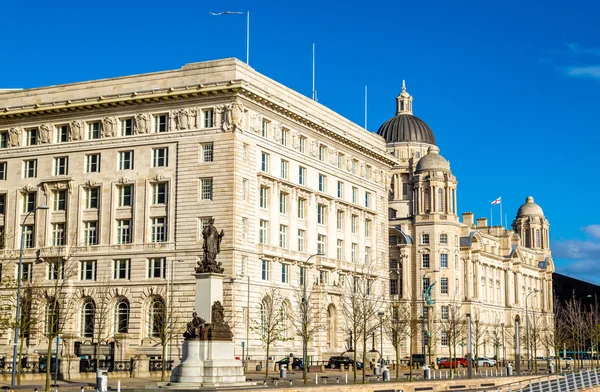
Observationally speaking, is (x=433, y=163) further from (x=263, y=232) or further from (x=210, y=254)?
(x=210, y=254)

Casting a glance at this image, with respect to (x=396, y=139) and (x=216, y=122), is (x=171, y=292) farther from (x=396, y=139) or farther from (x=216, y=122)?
(x=396, y=139)

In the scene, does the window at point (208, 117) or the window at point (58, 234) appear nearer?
the window at point (208, 117)

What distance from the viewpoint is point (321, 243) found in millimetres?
105000

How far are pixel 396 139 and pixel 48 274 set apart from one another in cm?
10025

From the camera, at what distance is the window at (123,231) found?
9296 cm

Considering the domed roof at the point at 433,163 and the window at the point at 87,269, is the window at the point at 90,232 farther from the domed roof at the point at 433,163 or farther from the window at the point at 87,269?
the domed roof at the point at 433,163

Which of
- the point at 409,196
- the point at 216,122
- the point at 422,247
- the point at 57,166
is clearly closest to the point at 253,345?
the point at 216,122

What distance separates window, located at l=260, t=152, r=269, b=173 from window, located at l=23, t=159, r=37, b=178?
77.7ft

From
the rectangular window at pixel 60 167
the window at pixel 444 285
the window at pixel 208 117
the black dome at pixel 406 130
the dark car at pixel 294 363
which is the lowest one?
the dark car at pixel 294 363

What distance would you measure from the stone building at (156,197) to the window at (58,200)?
14cm

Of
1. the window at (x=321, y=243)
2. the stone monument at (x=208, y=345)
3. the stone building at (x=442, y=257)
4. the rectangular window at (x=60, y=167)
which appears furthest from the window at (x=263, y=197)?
the stone building at (x=442, y=257)

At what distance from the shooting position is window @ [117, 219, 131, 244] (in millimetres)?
92956

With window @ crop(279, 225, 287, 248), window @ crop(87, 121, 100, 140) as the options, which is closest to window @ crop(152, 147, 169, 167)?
window @ crop(87, 121, 100, 140)

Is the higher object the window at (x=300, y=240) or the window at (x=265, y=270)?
the window at (x=300, y=240)
